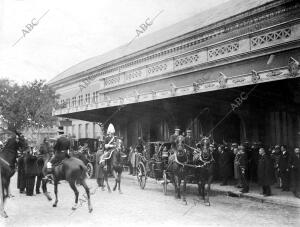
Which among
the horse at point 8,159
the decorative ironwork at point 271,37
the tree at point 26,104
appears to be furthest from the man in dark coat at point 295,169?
the tree at point 26,104

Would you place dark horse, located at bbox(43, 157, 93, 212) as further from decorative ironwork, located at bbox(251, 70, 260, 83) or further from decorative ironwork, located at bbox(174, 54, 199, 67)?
decorative ironwork, located at bbox(174, 54, 199, 67)

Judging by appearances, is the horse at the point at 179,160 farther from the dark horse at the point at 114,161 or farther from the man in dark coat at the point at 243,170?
the dark horse at the point at 114,161

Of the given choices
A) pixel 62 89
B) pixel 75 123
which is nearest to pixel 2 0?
pixel 75 123

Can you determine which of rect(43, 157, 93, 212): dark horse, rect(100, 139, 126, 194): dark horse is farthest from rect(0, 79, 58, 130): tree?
rect(43, 157, 93, 212): dark horse

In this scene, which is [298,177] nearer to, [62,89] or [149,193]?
[149,193]

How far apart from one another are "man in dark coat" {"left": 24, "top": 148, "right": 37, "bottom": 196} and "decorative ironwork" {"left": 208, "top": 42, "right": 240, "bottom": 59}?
9344mm

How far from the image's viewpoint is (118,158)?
12391mm

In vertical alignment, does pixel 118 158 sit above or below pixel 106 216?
above

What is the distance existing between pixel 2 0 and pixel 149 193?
7357mm

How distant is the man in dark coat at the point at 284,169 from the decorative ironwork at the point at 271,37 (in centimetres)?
468

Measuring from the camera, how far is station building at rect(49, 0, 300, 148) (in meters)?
12.3

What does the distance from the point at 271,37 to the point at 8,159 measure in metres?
10.7

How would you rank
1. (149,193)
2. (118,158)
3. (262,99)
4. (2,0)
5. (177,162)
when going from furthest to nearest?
(262,99) < (118,158) < (149,193) < (177,162) < (2,0)

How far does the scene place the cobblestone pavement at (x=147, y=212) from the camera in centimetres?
730
